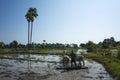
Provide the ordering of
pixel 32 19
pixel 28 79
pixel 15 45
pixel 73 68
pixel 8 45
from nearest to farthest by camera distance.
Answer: pixel 28 79, pixel 73 68, pixel 32 19, pixel 15 45, pixel 8 45

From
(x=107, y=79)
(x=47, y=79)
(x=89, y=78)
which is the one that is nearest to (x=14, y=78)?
(x=47, y=79)

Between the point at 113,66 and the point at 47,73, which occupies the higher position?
the point at 113,66

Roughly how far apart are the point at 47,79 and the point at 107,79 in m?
5.48

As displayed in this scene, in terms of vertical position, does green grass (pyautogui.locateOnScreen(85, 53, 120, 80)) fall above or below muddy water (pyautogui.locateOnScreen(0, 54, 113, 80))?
above

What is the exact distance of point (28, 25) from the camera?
8162cm

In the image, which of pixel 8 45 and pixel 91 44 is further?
pixel 8 45

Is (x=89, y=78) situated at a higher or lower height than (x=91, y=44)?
lower

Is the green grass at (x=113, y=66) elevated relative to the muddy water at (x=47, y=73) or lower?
elevated

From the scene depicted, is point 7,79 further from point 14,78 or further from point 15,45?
point 15,45

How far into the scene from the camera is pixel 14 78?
58.6 ft

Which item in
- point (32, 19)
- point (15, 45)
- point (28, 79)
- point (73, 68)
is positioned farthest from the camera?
point (15, 45)

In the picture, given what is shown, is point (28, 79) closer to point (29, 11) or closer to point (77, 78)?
point (77, 78)

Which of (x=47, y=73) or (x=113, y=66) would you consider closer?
(x=47, y=73)

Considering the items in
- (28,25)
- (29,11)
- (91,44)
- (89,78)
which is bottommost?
(89,78)
